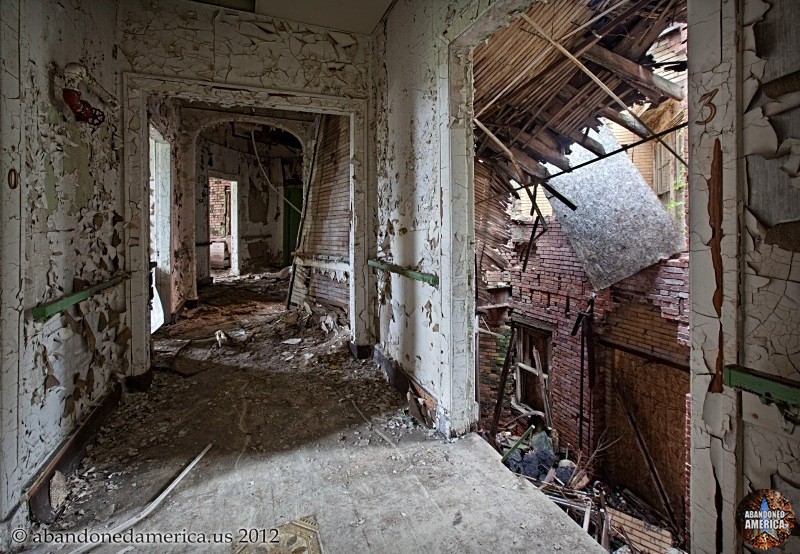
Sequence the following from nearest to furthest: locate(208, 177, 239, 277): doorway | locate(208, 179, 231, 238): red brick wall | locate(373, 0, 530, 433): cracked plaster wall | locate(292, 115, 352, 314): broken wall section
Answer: locate(373, 0, 530, 433): cracked plaster wall, locate(292, 115, 352, 314): broken wall section, locate(208, 177, 239, 277): doorway, locate(208, 179, 231, 238): red brick wall

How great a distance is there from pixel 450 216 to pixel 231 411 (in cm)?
182

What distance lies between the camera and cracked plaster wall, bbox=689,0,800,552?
0.86 m

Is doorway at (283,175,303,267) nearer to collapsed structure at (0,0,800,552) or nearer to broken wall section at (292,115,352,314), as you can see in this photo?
collapsed structure at (0,0,800,552)

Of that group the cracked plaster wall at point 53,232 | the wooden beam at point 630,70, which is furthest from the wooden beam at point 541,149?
the cracked plaster wall at point 53,232

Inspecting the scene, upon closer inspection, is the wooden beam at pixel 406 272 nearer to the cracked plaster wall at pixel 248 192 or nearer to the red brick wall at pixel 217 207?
the cracked plaster wall at pixel 248 192

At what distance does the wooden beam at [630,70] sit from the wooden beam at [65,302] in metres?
3.84

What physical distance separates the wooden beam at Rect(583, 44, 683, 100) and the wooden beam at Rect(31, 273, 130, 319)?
384cm

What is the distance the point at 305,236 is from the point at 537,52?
3.12 meters

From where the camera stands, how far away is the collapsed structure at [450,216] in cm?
93

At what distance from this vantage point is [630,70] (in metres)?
3.32

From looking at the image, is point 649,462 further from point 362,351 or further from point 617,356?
point 362,351

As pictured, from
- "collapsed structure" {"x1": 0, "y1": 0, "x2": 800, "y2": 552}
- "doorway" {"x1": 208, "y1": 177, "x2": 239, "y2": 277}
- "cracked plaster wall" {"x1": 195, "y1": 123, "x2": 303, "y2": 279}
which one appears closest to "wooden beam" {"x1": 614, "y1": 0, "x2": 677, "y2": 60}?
"collapsed structure" {"x1": 0, "y1": 0, "x2": 800, "y2": 552}

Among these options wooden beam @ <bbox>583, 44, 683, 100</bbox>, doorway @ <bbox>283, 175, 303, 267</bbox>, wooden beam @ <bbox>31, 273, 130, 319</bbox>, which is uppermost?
wooden beam @ <bbox>583, 44, 683, 100</bbox>

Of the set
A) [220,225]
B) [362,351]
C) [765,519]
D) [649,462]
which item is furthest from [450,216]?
[220,225]
